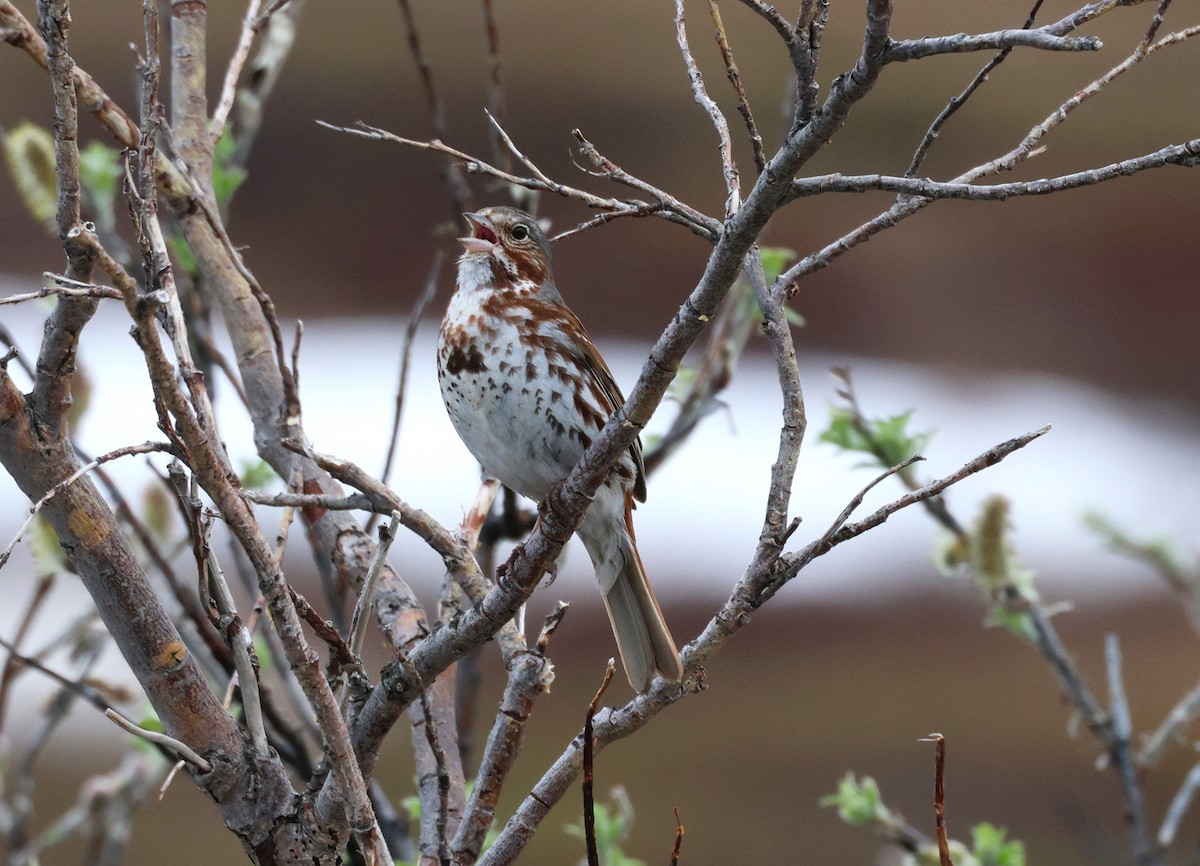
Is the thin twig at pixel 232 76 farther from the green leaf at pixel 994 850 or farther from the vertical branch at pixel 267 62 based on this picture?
the green leaf at pixel 994 850

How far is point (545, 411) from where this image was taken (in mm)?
1469

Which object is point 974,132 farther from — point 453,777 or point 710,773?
point 453,777

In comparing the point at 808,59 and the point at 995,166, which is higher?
the point at 995,166

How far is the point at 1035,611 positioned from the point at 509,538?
0.72 metres

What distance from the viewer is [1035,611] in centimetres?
157

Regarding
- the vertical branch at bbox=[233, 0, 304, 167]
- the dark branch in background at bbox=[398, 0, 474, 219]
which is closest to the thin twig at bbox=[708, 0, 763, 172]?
the dark branch in background at bbox=[398, 0, 474, 219]

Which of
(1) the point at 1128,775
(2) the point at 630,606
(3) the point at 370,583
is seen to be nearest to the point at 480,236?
(2) the point at 630,606

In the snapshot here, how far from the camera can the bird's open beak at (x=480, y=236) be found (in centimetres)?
163

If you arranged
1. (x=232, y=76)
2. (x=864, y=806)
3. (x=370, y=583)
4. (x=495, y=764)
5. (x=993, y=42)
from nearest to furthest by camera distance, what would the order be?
(x=993, y=42) → (x=370, y=583) → (x=495, y=764) → (x=232, y=76) → (x=864, y=806)

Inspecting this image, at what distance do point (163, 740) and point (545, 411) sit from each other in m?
0.74

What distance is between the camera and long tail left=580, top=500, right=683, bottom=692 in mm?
1379

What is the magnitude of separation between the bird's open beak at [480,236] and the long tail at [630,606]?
1.25 ft

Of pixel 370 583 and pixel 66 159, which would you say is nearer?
pixel 66 159

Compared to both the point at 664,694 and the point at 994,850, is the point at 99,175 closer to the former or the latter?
the point at 664,694
